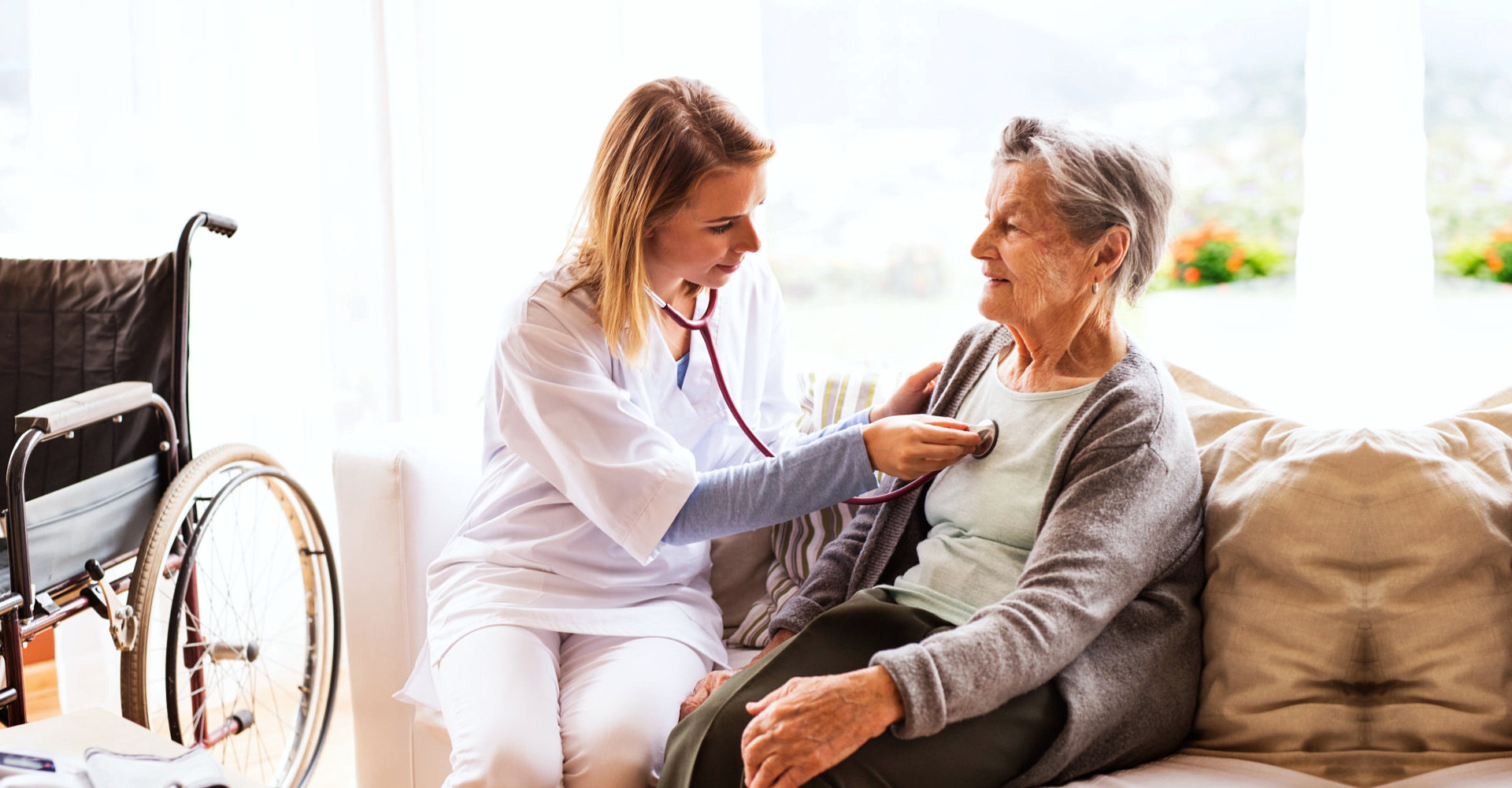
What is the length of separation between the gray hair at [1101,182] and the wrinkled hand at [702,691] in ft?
2.30

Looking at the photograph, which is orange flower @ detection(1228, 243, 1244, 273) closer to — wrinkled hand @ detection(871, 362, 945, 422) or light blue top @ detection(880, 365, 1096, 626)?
wrinkled hand @ detection(871, 362, 945, 422)

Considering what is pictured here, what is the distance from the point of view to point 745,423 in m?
1.57

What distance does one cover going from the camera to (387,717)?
1.80 meters

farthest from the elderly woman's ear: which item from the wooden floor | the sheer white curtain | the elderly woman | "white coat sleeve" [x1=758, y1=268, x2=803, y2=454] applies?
the wooden floor

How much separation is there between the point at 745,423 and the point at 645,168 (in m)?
0.38

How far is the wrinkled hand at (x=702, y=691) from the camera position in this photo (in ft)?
4.60

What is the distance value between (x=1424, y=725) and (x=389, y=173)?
247 centimetres

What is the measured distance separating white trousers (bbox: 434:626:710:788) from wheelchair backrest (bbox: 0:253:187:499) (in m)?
0.82

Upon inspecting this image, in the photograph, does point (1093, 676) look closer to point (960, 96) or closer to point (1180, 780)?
point (1180, 780)

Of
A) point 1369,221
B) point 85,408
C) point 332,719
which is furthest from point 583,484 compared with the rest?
point 1369,221

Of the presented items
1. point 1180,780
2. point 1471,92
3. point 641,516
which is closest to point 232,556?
point 641,516

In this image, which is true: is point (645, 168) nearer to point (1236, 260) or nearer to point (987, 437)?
point (987, 437)

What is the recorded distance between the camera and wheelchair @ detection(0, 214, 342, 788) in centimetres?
157

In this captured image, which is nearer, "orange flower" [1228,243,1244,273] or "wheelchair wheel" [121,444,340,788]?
"wheelchair wheel" [121,444,340,788]
